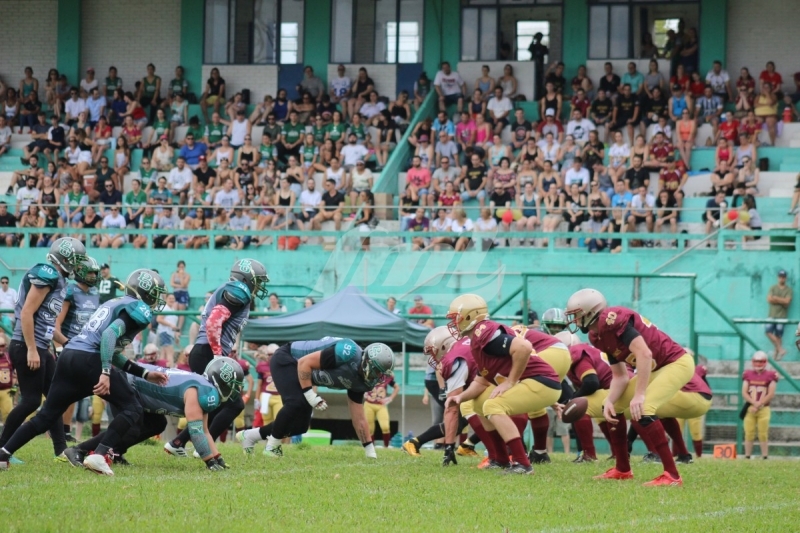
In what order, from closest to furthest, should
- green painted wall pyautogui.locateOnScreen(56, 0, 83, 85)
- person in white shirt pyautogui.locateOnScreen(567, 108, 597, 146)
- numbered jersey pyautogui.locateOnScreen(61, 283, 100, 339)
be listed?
numbered jersey pyautogui.locateOnScreen(61, 283, 100, 339)
person in white shirt pyautogui.locateOnScreen(567, 108, 597, 146)
green painted wall pyautogui.locateOnScreen(56, 0, 83, 85)

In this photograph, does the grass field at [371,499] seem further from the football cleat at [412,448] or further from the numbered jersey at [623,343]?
the football cleat at [412,448]

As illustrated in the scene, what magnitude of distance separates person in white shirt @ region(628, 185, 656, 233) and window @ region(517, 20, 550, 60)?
7.24 metres

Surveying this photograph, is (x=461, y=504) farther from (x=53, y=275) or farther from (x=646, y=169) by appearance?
(x=646, y=169)

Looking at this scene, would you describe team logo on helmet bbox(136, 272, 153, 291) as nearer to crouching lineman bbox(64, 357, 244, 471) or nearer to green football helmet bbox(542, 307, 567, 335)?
crouching lineman bbox(64, 357, 244, 471)

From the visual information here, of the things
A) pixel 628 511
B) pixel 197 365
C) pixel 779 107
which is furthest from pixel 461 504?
pixel 779 107

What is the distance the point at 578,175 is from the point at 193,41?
12.2 m

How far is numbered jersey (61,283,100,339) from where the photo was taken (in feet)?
39.3

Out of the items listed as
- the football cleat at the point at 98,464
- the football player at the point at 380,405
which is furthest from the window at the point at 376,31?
the football cleat at the point at 98,464

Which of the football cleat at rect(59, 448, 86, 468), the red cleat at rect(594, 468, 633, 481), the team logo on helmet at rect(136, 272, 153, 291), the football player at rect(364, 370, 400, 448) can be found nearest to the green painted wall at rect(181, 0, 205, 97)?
the football player at rect(364, 370, 400, 448)

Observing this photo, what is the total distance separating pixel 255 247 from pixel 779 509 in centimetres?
1575

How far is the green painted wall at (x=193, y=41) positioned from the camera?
31375 millimetres

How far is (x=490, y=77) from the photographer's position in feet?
92.3

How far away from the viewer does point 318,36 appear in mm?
30812

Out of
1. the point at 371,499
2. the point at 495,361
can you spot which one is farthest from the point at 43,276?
the point at 495,361
